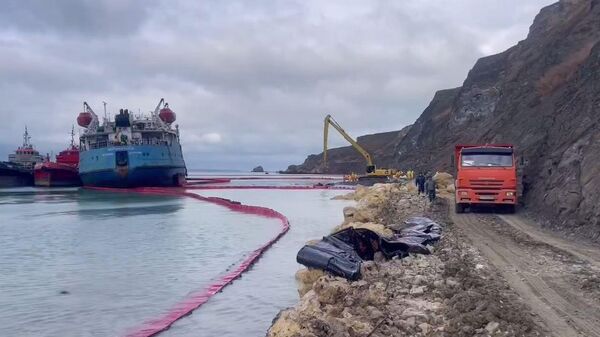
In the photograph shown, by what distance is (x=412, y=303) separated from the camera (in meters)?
8.01

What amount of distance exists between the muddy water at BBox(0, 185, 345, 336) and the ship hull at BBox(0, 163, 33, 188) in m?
49.6

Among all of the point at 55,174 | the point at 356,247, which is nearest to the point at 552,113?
the point at 356,247

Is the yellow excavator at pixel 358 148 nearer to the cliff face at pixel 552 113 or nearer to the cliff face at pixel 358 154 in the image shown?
the cliff face at pixel 552 113

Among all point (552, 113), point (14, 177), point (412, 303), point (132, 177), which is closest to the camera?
point (412, 303)

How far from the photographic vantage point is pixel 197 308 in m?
10.3

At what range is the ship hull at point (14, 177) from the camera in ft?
237

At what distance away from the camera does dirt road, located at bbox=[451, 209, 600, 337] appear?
699 cm

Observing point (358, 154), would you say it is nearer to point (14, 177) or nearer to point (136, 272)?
point (14, 177)

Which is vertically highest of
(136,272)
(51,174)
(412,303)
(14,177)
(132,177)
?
(51,174)

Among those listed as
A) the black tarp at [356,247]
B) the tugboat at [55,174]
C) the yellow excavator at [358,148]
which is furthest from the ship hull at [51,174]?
the black tarp at [356,247]

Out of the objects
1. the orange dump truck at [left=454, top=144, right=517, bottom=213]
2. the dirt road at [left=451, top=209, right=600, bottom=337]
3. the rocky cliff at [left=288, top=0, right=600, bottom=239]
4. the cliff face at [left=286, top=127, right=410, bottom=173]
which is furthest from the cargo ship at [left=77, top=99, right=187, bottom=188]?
the cliff face at [left=286, top=127, right=410, bottom=173]

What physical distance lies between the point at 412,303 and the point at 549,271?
3.24 meters

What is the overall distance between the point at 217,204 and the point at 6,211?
41.6 feet

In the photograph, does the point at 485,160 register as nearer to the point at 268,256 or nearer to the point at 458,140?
the point at 268,256
